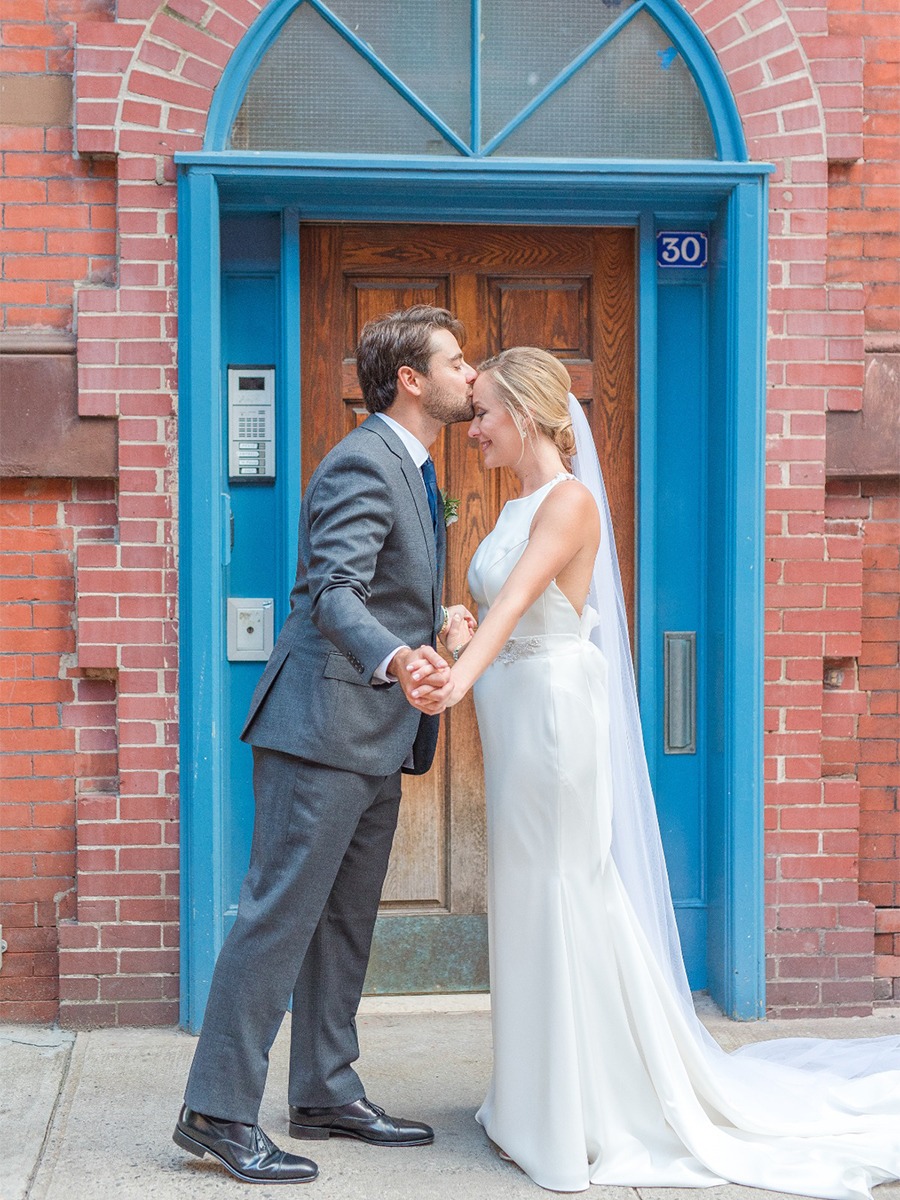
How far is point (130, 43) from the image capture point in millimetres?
4207

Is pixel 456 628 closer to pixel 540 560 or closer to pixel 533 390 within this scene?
pixel 540 560

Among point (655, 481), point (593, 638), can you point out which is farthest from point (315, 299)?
point (593, 638)

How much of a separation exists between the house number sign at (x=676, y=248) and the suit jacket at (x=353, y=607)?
1726mm

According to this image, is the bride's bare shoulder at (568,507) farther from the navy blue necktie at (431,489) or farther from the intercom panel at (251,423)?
the intercom panel at (251,423)

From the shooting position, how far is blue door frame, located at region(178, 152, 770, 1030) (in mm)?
4270

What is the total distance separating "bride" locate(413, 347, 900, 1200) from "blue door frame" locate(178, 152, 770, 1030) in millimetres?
920

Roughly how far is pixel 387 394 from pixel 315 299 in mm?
1244

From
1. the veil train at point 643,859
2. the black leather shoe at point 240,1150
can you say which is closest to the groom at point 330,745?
the black leather shoe at point 240,1150

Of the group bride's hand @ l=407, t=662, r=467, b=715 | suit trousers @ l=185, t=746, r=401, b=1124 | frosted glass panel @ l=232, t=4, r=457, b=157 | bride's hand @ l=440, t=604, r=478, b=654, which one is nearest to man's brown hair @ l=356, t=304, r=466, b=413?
bride's hand @ l=440, t=604, r=478, b=654

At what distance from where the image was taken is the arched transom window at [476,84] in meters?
4.35

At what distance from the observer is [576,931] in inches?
133

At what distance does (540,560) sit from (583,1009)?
1.17 meters

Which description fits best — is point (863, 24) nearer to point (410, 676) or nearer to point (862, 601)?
point (862, 601)

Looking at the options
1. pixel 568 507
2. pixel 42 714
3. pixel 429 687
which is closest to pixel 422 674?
pixel 429 687
